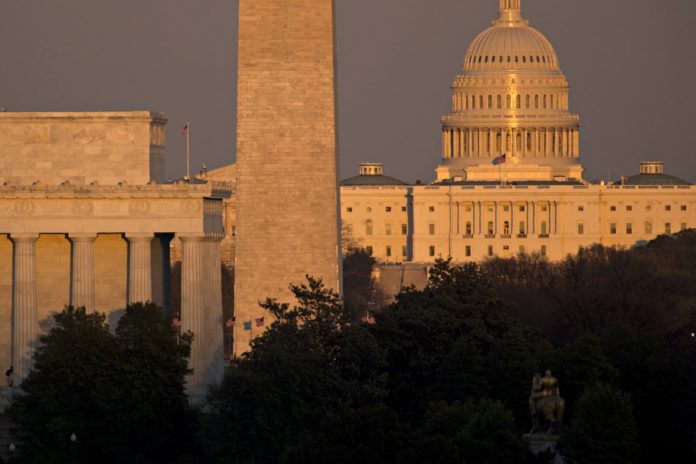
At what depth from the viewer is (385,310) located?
10544cm

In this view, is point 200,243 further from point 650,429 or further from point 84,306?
point 650,429

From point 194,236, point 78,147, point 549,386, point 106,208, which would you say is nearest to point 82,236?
point 106,208

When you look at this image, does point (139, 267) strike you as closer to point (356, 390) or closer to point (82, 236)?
point (82, 236)

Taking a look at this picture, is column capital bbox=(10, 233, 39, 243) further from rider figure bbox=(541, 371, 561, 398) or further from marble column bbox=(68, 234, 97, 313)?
rider figure bbox=(541, 371, 561, 398)

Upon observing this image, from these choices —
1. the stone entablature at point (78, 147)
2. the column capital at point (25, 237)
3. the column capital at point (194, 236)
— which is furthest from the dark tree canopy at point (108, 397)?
the stone entablature at point (78, 147)

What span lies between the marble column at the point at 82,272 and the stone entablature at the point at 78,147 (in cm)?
259

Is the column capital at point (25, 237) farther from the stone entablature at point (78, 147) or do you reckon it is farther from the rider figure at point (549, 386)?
the rider figure at point (549, 386)

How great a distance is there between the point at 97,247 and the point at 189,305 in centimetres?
505

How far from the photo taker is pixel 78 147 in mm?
113312

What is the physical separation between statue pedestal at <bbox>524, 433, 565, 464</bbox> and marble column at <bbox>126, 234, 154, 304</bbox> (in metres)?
25.3

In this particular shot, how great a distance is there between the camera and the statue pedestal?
87.9 m

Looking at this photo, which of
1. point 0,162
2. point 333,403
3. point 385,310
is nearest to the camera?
point 333,403

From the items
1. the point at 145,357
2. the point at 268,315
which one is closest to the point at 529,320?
the point at 268,315

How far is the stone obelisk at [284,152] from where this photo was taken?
364 ft
